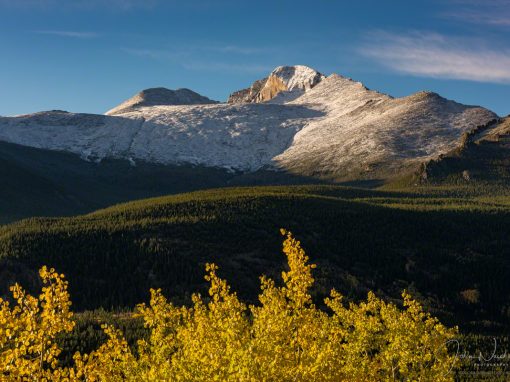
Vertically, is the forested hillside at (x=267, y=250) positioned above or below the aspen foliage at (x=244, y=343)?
below

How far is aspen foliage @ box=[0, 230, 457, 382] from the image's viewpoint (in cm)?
2231

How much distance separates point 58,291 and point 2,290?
77.7m

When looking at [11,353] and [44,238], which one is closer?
[11,353]

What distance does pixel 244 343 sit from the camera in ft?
77.5

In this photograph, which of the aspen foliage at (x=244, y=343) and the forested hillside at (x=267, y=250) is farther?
the forested hillside at (x=267, y=250)

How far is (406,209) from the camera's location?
→ 518 feet

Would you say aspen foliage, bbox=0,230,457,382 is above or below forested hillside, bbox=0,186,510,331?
above

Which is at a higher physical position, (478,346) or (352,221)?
(352,221)

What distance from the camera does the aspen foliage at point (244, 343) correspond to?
22.3 metres

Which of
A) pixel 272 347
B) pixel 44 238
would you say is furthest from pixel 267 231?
pixel 272 347

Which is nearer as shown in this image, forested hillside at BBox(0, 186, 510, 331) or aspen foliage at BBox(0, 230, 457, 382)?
aspen foliage at BBox(0, 230, 457, 382)

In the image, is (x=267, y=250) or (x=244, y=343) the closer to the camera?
(x=244, y=343)

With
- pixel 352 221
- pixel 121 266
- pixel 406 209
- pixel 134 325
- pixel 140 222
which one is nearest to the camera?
pixel 134 325

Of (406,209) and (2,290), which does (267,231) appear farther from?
(2,290)
